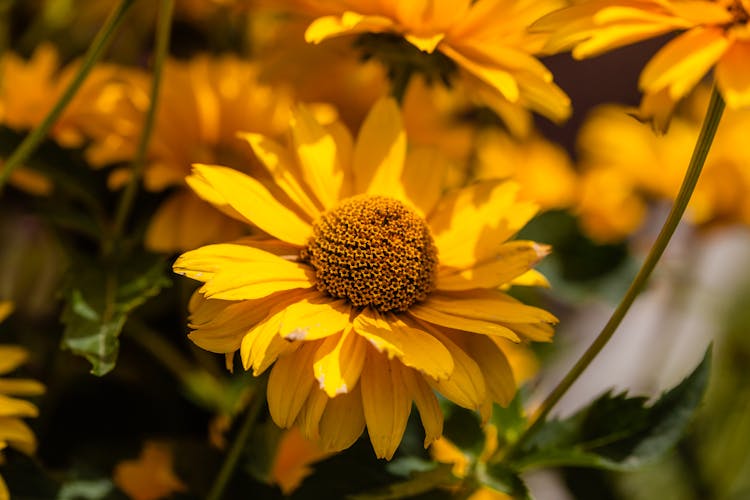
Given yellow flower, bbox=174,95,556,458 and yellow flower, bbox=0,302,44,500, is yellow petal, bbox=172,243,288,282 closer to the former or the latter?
yellow flower, bbox=174,95,556,458

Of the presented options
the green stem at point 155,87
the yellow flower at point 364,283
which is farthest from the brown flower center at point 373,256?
the green stem at point 155,87

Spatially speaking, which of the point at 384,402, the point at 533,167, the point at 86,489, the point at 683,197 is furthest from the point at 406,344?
the point at 533,167

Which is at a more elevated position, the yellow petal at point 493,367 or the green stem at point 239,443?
the yellow petal at point 493,367

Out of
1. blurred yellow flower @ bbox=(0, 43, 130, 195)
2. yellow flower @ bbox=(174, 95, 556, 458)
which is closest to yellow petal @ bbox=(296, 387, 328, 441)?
yellow flower @ bbox=(174, 95, 556, 458)

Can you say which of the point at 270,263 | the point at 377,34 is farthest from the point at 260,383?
the point at 377,34

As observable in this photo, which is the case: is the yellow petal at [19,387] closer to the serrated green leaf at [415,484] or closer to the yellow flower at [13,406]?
the yellow flower at [13,406]

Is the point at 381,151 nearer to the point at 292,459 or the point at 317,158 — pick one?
the point at 317,158

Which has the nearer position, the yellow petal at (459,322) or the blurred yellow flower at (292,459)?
the yellow petal at (459,322)
